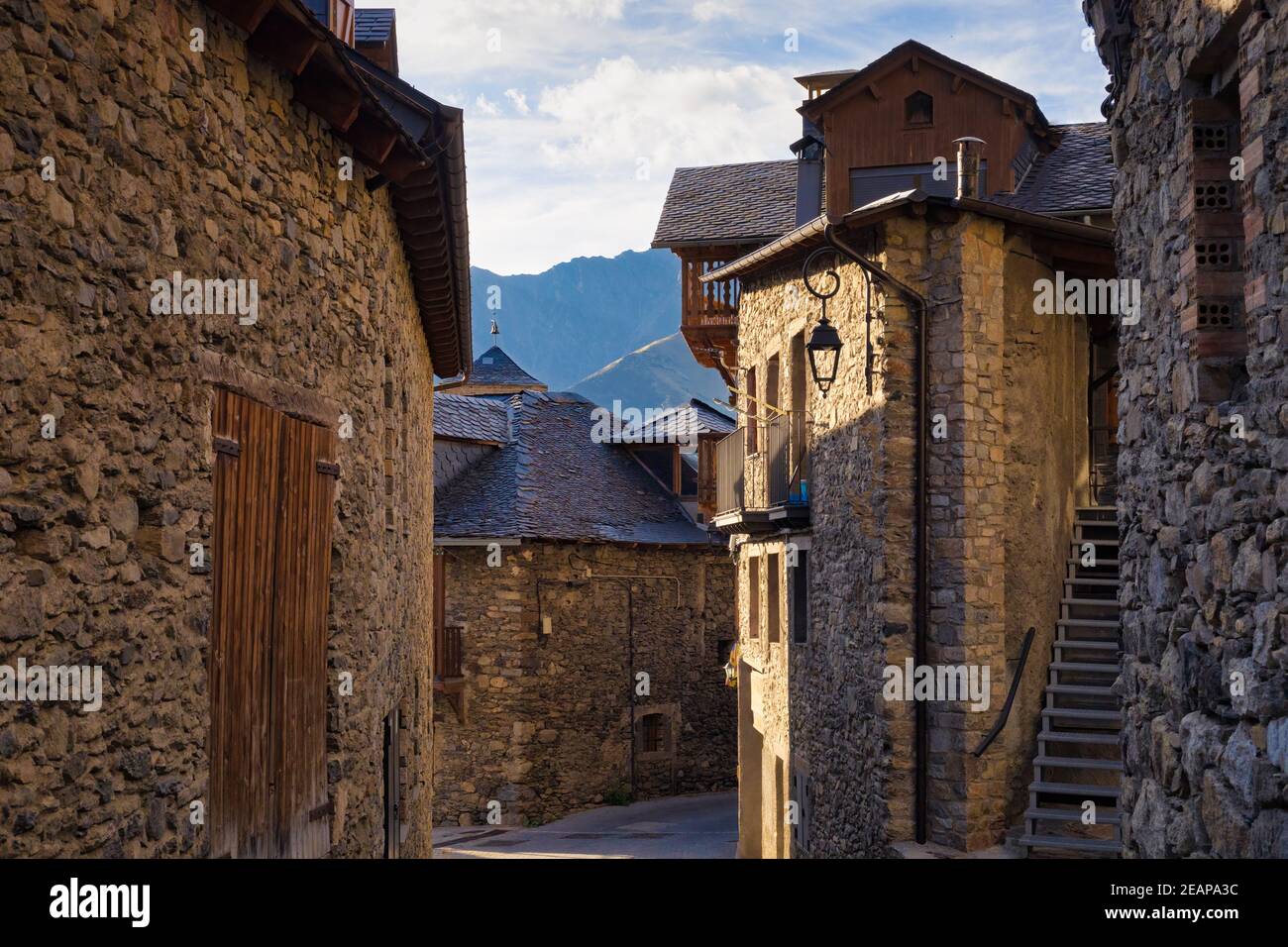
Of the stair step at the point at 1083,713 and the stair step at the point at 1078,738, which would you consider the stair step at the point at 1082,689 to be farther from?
the stair step at the point at 1078,738

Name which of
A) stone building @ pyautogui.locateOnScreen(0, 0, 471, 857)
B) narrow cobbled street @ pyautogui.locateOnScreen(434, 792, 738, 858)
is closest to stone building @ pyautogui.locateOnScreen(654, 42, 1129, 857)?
stone building @ pyautogui.locateOnScreen(0, 0, 471, 857)

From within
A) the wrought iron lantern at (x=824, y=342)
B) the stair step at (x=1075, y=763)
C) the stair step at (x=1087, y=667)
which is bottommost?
the stair step at (x=1075, y=763)

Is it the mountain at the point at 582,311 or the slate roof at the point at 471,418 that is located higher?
the mountain at the point at 582,311

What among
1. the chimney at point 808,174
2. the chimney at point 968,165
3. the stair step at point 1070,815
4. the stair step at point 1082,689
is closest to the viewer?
the stair step at point 1070,815

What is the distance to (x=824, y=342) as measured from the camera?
11672 millimetres

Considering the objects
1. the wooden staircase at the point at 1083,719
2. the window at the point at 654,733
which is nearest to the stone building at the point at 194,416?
the wooden staircase at the point at 1083,719

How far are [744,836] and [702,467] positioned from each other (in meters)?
9.26

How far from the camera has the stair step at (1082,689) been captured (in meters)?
11.6

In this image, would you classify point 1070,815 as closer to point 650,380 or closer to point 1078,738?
point 1078,738

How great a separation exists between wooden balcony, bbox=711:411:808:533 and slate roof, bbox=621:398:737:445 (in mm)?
9825

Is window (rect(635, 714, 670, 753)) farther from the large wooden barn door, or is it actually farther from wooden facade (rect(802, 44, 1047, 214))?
the large wooden barn door

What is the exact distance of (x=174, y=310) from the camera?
4867 mm

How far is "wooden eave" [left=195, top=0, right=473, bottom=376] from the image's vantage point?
5747 millimetres

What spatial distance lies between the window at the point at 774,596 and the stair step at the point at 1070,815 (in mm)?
5941
